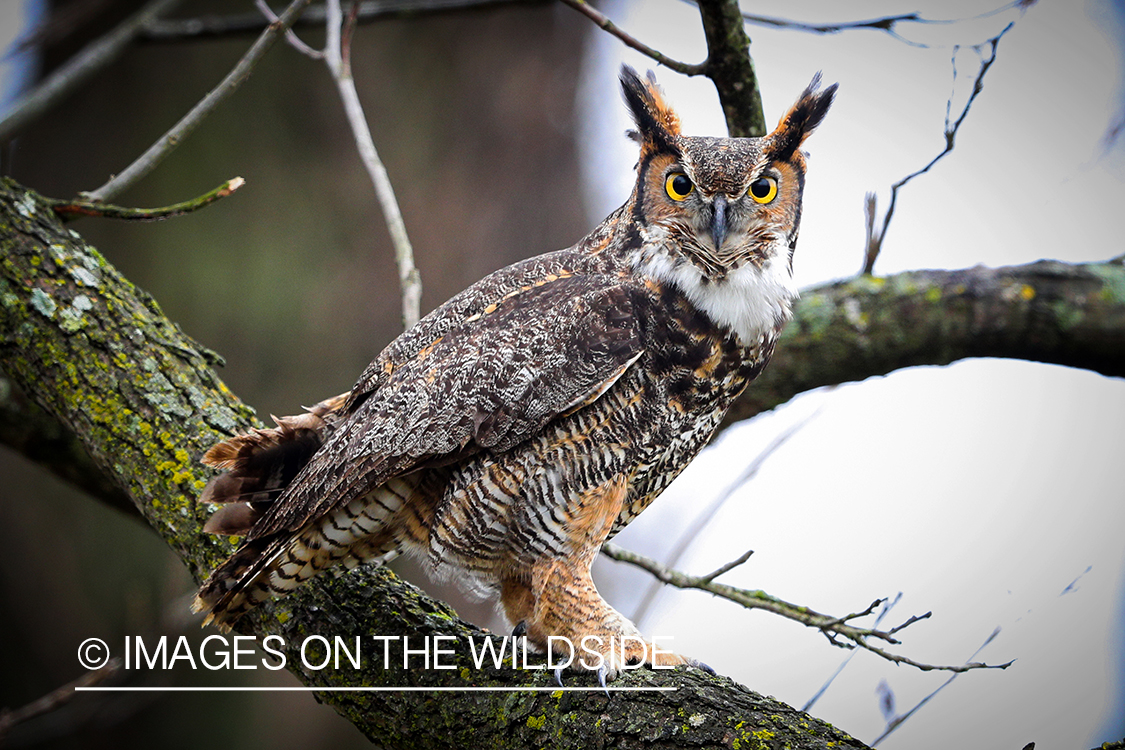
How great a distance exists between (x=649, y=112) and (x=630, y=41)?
20 cm

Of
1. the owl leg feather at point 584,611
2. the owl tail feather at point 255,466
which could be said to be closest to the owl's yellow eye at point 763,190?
the owl leg feather at point 584,611

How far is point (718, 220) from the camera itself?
6.01 feet

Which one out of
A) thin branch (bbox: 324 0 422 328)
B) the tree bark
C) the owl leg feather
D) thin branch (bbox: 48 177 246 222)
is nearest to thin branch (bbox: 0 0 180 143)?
the tree bark

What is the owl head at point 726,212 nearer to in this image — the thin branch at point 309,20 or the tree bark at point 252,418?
the tree bark at point 252,418

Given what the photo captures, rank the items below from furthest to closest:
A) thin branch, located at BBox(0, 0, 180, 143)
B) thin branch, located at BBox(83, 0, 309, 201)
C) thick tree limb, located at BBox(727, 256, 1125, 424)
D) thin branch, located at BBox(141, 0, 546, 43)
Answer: thin branch, located at BBox(141, 0, 546, 43)
thin branch, located at BBox(0, 0, 180, 143)
thick tree limb, located at BBox(727, 256, 1125, 424)
thin branch, located at BBox(83, 0, 309, 201)

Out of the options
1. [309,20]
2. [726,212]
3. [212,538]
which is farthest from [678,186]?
[309,20]

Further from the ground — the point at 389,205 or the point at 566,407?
the point at 389,205

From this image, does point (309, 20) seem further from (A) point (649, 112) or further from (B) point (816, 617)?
(B) point (816, 617)

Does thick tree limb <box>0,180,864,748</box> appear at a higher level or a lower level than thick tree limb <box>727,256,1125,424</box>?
lower

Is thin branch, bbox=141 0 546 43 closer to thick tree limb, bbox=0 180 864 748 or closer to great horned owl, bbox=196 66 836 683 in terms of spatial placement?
thick tree limb, bbox=0 180 864 748

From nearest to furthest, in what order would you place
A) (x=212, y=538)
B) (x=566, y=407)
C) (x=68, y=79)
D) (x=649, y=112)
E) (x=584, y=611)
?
1. (x=566, y=407)
2. (x=584, y=611)
3. (x=649, y=112)
4. (x=212, y=538)
5. (x=68, y=79)

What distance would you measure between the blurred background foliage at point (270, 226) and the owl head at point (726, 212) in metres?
2.43

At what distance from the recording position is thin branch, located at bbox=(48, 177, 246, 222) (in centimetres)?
208

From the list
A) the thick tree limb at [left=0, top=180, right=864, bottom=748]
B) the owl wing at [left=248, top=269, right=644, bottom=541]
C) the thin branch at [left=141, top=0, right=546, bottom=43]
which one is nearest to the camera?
the thick tree limb at [left=0, top=180, right=864, bottom=748]
